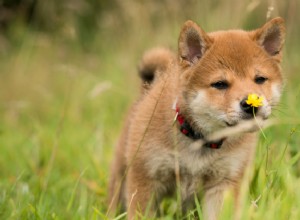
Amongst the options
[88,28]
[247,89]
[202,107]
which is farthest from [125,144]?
[88,28]

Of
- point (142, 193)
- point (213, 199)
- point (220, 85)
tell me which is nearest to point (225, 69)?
point (220, 85)

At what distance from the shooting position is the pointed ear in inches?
159

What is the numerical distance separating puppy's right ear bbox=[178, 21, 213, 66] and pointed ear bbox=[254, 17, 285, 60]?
0.33m

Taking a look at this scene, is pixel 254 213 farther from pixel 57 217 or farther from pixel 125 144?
pixel 125 144

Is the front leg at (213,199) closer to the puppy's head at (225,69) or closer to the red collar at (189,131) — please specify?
the red collar at (189,131)

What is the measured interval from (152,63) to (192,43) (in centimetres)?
78

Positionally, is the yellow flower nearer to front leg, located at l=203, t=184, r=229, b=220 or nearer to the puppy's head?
the puppy's head

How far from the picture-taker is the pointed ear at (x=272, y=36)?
404 cm

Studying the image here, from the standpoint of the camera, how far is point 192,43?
4039 mm

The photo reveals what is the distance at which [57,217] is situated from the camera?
366cm

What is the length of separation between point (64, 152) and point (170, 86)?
203 centimetres

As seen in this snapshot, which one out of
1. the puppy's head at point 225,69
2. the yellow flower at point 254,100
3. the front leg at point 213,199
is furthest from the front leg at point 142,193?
the yellow flower at point 254,100

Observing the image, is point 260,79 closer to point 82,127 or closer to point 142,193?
point 142,193

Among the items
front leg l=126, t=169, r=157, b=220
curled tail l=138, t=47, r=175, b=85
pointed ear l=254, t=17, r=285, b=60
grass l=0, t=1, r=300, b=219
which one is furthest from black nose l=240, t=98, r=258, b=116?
curled tail l=138, t=47, r=175, b=85
